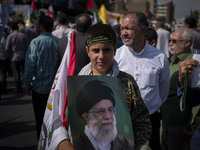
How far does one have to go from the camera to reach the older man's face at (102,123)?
1.32 meters

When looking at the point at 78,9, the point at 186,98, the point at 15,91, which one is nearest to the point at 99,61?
the point at 186,98

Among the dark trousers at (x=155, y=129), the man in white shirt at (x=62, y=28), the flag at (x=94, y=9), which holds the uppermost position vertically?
the flag at (x=94, y=9)

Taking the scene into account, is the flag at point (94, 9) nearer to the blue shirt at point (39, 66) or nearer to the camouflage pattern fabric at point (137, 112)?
the blue shirt at point (39, 66)

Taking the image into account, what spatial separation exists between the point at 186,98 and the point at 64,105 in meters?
1.40

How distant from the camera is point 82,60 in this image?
11.9 ft

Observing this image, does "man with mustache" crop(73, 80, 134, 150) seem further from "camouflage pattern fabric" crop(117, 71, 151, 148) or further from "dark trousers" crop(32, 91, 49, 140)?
"dark trousers" crop(32, 91, 49, 140)

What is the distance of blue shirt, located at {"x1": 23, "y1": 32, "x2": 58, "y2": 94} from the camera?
360cm

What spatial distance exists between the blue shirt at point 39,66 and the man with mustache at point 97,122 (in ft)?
7.85

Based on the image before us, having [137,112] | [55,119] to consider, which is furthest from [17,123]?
[137,112]

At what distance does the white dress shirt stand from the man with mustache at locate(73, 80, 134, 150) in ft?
4.44

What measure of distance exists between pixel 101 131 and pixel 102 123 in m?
0.05

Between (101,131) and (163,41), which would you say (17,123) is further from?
(163,41)

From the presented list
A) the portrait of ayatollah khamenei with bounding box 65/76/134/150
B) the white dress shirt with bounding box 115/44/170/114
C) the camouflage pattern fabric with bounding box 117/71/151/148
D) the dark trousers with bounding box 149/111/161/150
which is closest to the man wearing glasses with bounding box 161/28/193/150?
the dark trousers with bounding box 149/111/161/150

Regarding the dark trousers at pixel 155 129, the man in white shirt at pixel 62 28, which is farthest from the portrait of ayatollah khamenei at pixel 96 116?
the man in white shirt at pixel 62 28
